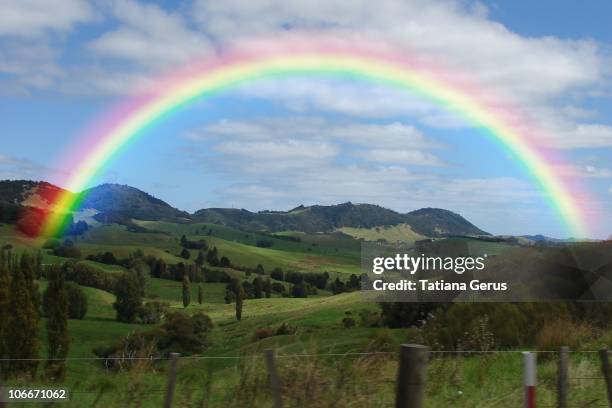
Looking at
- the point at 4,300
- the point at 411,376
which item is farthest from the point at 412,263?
the point at 411,376

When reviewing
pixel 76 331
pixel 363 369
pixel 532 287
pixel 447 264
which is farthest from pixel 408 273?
pixel 76 331

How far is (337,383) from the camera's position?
8656 millimetres

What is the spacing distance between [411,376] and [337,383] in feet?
5.74

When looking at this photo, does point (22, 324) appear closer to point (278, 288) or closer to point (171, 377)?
point (171, 377)

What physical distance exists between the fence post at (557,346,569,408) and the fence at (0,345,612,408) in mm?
12

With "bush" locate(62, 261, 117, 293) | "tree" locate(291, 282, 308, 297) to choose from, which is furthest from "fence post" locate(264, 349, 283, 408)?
"tree" locate(291, 282, 308, 297)

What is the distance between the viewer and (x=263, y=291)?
17762 centimetres

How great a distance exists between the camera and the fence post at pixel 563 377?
8.55 meters

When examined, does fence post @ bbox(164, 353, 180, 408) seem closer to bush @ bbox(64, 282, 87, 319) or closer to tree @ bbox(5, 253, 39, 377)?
tree @ bbox(5, 253, 39, 377)

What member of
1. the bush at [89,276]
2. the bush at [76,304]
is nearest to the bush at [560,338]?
the bush at [76,304]

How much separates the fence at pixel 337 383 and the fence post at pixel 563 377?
1 cm

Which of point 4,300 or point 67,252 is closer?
point 4,300

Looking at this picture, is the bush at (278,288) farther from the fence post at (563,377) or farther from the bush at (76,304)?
the fence post at (563,377)

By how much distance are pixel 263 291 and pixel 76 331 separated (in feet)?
205
